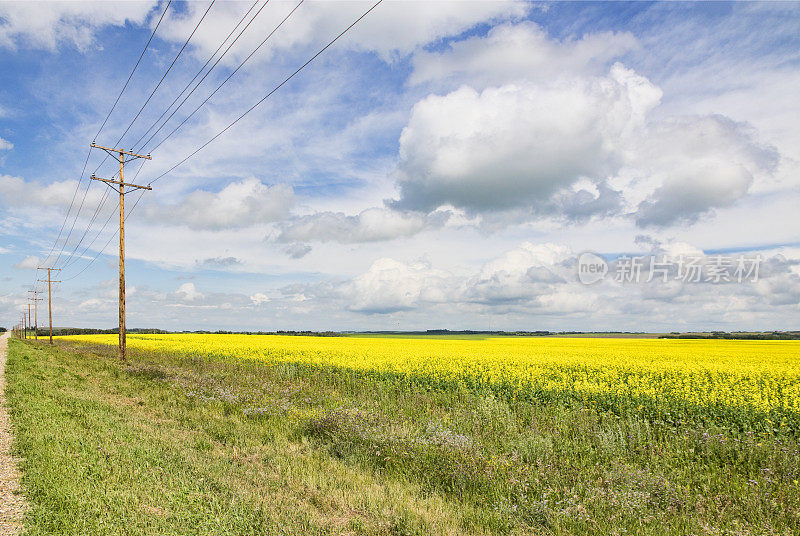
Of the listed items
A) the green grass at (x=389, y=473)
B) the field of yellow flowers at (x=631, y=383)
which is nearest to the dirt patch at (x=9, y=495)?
the green grass at (x=389, y=473)

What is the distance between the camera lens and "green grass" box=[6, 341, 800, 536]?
16.6ft

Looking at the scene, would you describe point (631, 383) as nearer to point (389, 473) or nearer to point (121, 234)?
point (389, 473)

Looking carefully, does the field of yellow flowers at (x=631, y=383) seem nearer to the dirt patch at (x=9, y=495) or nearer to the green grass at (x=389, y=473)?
the green grass at (x=389, y=473)

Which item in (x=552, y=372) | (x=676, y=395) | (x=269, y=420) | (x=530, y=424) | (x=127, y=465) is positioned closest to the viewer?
(x=127, y=465)

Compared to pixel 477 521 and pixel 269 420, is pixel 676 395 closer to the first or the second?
pixel 477 521

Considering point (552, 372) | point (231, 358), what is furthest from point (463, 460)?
point (231, 358)

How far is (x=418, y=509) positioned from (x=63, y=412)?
10046 mm

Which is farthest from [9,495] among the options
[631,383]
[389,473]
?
[631,383]

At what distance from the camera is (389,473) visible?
684cm

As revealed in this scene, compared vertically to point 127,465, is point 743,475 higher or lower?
lower

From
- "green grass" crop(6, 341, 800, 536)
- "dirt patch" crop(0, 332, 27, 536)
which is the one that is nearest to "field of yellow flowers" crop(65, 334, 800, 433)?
"green grass" crop(6, 341, 800, 536)

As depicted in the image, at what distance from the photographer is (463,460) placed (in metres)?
6.75

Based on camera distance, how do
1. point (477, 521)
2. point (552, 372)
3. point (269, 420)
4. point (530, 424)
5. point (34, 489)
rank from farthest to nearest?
point (552, 372)
point (269, 420)
point (530, 424)
point (34, 489)
point (477, 521)

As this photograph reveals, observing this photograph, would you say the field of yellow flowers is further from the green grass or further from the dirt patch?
the dirt patch
